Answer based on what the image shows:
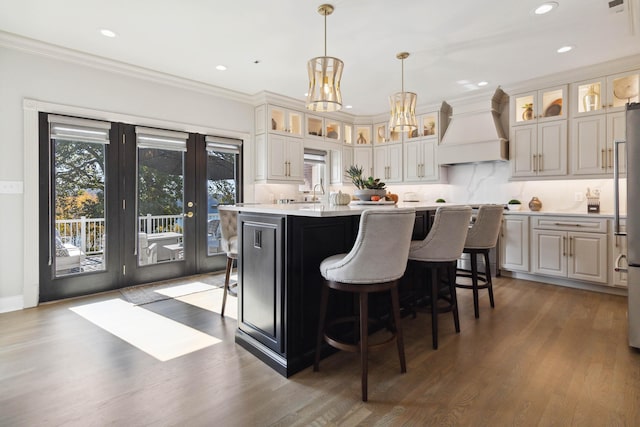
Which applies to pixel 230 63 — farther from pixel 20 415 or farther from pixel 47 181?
pixel 20 415


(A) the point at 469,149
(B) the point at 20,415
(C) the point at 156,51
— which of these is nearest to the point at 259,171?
(C) the point at 156,51

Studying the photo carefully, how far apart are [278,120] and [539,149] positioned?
3.90 meters

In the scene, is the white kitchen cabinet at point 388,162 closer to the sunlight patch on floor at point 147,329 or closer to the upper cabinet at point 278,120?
the upper cabinet at point 278,120

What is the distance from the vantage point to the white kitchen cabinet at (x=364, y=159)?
6.61 metres

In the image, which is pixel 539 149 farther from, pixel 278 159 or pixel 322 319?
pixel 322 319

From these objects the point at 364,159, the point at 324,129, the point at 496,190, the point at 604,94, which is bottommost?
the point at 496,190

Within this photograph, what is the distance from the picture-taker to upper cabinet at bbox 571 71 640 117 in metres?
3.91

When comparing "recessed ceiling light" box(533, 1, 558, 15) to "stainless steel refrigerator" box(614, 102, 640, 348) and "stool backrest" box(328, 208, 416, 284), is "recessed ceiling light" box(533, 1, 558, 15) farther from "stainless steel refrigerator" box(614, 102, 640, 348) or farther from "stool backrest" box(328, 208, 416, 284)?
"stool backrest" box(328, 208, 416, 284)

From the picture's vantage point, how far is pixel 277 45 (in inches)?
139

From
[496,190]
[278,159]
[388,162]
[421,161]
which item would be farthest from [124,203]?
[496,190]

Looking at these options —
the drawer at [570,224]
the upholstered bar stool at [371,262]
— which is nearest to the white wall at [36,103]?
the upholstered bar stool at [371,262]

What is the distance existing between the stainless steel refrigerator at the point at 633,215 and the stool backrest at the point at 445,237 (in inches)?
44.0

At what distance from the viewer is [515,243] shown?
4.56m

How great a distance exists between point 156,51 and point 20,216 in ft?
7.39
